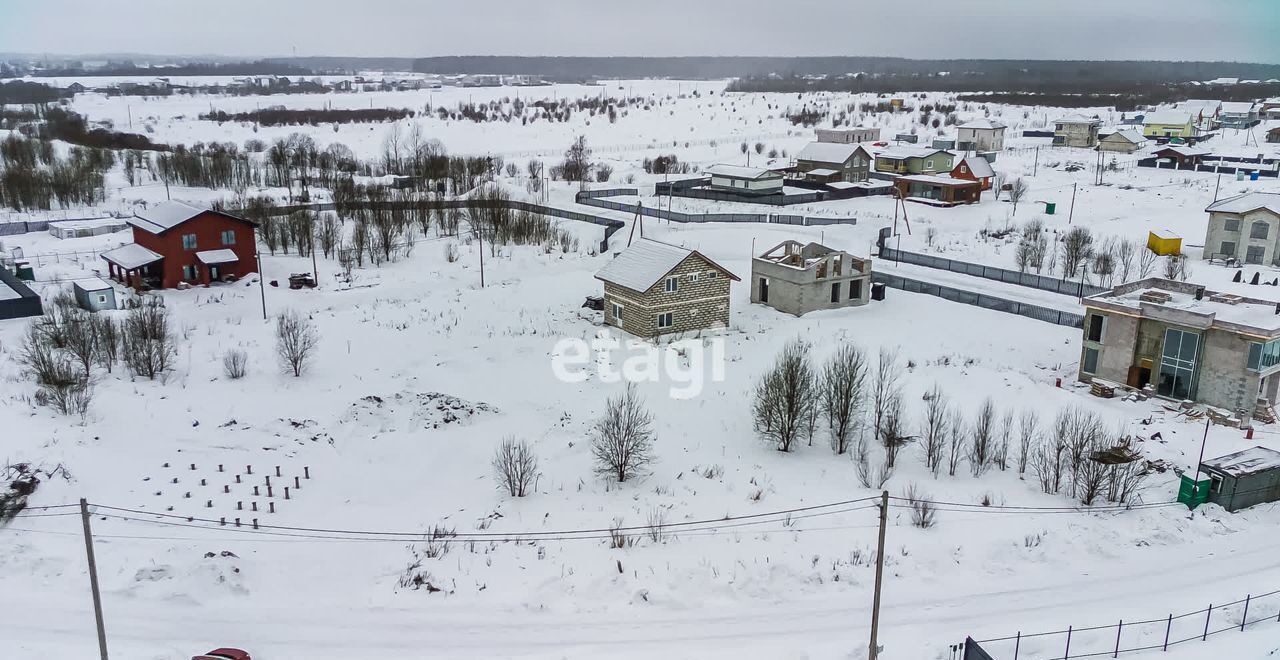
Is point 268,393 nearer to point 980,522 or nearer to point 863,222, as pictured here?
point 980,522

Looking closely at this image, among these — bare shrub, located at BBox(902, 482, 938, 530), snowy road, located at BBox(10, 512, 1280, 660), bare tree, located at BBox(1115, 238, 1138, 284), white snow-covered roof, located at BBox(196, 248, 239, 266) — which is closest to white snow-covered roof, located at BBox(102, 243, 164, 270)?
white snow-covered roof, located at BBox(196, 248, 239, 266)

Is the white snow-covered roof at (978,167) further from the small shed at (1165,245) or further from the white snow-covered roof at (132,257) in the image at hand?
the white snow-covered roof at (132,257)

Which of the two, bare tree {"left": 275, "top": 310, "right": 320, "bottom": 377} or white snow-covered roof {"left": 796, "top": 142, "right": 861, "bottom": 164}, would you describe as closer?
bare tree {"left": 275, "top": 310, "right": 320, "bottom": 377}

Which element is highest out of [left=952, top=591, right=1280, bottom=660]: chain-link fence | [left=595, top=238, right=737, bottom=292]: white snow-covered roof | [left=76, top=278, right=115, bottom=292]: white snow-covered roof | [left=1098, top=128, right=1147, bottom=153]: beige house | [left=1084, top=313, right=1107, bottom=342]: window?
[left=1098, top=128, right=1147, bottom=153]: beige house

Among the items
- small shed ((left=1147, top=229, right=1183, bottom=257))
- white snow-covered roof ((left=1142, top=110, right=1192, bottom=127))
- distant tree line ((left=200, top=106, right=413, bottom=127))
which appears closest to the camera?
small shed ((left=1147, top=229, right=1183, bottom=257))

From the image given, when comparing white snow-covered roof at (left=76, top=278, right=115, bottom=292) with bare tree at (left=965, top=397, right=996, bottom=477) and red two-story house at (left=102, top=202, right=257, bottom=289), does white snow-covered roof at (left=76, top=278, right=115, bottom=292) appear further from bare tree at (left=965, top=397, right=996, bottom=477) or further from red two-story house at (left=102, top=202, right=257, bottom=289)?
bare tree at (left=965, top=397, right=996, bottom=477)

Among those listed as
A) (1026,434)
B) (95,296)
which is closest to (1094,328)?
(1026,434)

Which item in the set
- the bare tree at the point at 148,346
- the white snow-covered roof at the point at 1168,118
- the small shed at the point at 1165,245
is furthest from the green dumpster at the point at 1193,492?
the white snow-covered roof at the point at 1168,118
